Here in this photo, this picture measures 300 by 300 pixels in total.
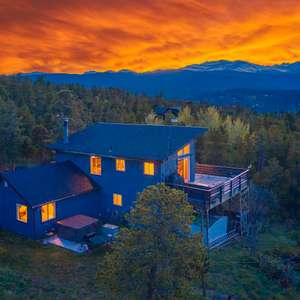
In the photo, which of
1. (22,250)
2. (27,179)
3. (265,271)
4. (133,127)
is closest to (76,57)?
(133,127)

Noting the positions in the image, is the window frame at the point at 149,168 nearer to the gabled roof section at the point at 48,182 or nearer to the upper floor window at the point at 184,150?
the upper floor window at the point at 184,150

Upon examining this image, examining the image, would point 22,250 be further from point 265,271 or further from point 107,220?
point 265,271

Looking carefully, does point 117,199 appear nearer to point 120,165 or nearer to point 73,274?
point 120,165

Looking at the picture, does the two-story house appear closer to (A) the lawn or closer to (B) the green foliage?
(A) the lawn

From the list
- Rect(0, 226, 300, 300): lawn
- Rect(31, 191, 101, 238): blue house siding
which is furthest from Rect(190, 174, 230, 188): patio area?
Rect(31, 191, 101, 238): blue house siding

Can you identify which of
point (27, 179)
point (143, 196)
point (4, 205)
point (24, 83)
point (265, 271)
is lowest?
point (265, 271)
